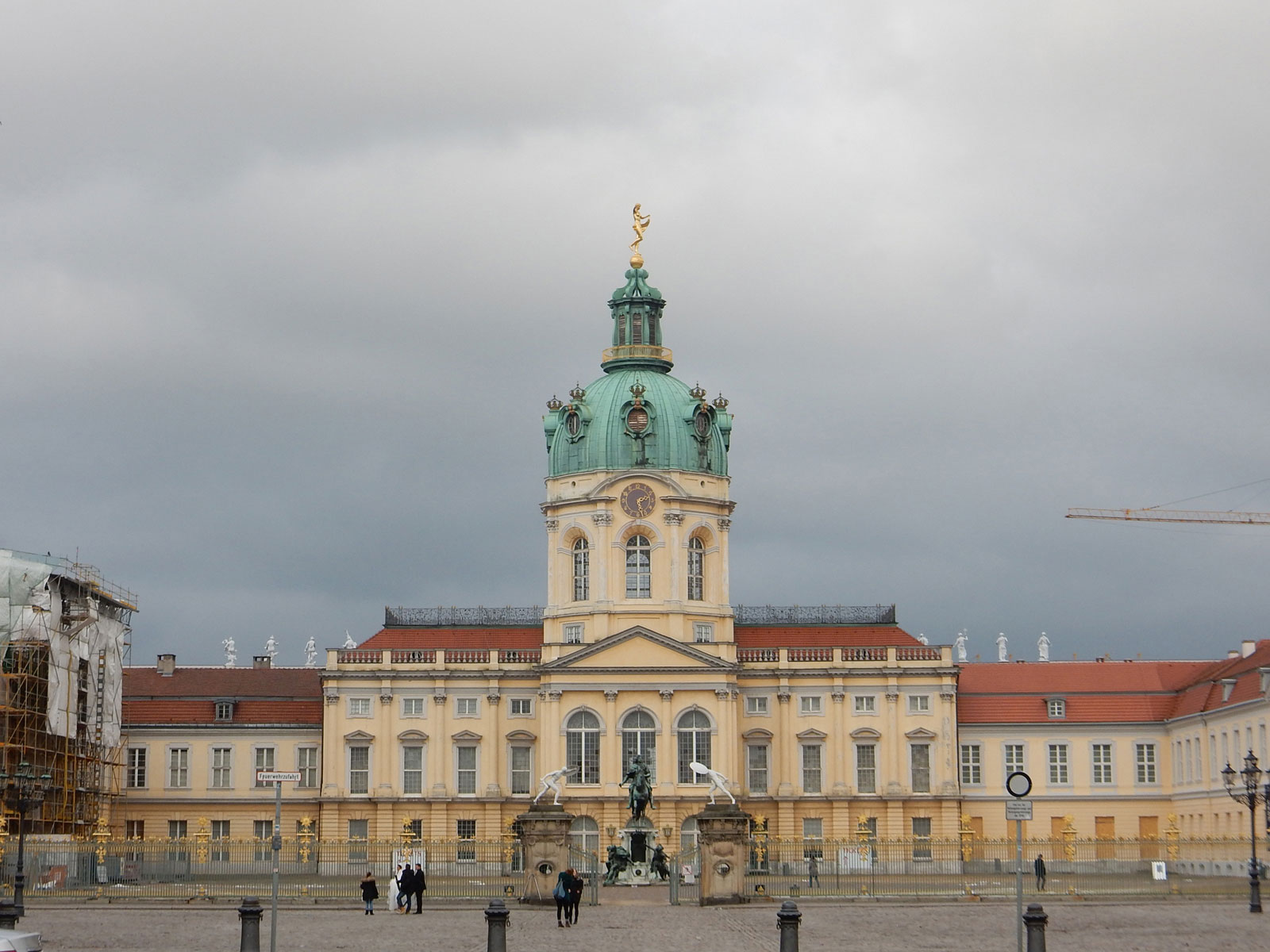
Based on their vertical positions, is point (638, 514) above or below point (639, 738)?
above

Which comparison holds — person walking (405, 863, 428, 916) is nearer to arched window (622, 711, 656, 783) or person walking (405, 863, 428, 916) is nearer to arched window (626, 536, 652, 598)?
arched window (622, 711, 656, 783)

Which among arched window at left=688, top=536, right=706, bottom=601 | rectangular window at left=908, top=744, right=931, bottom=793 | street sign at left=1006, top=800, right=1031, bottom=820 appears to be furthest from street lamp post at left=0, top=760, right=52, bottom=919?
rectangular window at left=908, top=744, right=931, bottom=793

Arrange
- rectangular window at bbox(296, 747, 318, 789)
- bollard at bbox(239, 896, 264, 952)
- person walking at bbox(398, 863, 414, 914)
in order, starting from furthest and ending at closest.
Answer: rectangular window at bbox(296, 747, 318, 789) < person walking at bbox(398, 863, 414, 914) < bollard at bbox(239, 896, 264, 952)

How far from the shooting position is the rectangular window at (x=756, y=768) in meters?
96.8

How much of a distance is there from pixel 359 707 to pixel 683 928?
51.4 meters

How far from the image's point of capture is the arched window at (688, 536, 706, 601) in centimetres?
9744

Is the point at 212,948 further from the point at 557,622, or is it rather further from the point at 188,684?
the point at 188,684

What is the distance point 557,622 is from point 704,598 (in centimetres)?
746

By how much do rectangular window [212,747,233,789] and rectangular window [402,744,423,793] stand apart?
9.77 metres

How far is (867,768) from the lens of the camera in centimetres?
9694

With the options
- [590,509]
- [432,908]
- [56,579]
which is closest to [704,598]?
[590,509]

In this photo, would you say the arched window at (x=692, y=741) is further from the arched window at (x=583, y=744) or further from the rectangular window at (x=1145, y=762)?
the rectangular window at (x=1145, y=762)

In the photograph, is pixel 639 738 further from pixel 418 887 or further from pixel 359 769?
pixel 418 887

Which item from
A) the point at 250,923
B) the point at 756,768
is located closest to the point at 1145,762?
the point at 756,768
